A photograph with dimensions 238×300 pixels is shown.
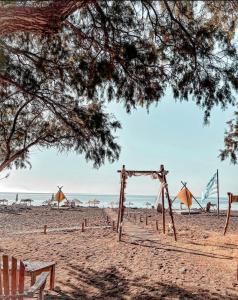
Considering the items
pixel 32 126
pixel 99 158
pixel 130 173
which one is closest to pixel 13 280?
pixel 99 158

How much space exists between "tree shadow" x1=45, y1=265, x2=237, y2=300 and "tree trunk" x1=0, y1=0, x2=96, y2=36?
408 cm

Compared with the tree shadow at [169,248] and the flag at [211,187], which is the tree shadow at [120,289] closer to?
the tree shadow at [169,248]

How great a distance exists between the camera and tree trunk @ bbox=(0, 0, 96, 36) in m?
4.91

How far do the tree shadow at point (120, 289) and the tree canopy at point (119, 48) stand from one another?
3006 millimetres

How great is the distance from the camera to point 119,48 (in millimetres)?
6277

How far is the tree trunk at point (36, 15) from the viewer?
16.1ft

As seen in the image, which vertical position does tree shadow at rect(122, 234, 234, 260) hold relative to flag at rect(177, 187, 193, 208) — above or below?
below

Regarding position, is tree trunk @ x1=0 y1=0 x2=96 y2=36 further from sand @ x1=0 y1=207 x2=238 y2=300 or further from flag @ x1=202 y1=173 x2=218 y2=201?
flag @ x1=202 y1=173 x2=218 y2=201

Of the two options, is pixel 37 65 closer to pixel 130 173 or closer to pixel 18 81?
pixel 18 81

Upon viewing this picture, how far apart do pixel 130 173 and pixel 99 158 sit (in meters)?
6.02

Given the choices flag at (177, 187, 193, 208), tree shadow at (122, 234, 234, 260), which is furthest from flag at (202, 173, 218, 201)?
tree shadow at (122, 234, 234, 260)

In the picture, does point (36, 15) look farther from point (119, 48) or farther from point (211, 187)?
point (211, 187)

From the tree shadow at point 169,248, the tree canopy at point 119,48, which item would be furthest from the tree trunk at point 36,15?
the tree shadow at point 169,248

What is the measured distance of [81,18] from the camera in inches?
244
